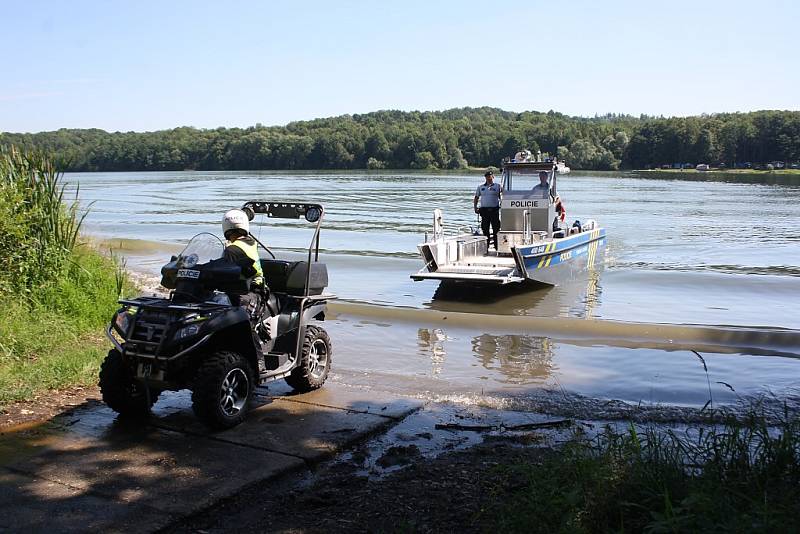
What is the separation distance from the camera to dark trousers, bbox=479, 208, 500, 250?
16.1 metres

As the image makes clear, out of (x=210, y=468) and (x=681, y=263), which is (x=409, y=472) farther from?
(x=681, y=263)

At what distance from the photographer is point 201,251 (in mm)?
5992

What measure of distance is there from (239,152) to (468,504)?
11384cm

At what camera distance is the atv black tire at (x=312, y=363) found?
22.3ft

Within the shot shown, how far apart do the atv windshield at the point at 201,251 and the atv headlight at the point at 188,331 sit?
0.67m

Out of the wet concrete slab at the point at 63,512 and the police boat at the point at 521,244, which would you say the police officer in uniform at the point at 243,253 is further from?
the police boat at the point at 521,244

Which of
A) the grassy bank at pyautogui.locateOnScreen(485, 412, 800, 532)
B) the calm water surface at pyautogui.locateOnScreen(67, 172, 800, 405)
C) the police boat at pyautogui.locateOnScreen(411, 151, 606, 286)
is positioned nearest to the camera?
the grassy bank at pyautogui.locateOnScreen(485, 412, 800, 532)

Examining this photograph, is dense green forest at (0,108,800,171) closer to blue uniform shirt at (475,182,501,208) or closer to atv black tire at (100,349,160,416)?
blue uniform shirt at (475,182,501,208)

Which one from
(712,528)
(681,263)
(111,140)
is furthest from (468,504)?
(111,140)

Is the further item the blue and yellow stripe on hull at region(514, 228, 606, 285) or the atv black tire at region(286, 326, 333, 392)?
the blue and yellow stripe on hull at region(514, 228, 606, 285)

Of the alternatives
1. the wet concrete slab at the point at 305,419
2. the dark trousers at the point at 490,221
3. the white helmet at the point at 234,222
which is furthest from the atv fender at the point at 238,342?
the dark trousers at the point at 490,221

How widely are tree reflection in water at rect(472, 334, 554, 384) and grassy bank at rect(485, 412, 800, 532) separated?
4102mm

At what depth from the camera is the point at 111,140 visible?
405 feet

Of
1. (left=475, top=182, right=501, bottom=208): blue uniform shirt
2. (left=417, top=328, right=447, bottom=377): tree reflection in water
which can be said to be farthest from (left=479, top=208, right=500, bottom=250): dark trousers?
(left=417, top=328, right=447, bottom=377): tree reflection in water
